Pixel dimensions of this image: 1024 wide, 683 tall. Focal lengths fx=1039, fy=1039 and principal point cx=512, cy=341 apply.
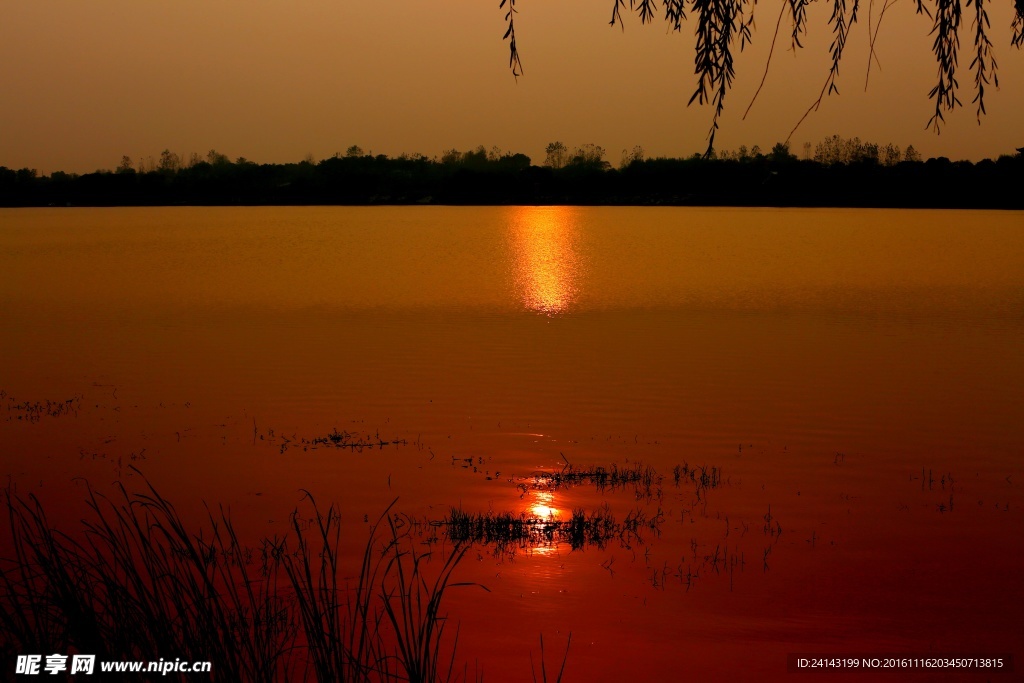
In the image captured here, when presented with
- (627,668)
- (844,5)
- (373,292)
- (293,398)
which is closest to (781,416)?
(293,398)

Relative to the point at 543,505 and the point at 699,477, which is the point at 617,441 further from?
the point at 543,505

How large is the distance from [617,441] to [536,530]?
4262 millimetres

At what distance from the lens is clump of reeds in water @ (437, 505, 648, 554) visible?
9.80 metres

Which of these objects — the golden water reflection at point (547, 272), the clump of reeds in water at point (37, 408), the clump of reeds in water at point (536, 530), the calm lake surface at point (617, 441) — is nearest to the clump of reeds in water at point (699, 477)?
the calm lake surface at point (617, 441)

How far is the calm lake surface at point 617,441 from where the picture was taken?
27.6ft

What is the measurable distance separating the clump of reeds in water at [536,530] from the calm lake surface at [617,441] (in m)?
0.11

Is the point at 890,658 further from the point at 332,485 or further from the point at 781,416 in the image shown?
the point at 781,416

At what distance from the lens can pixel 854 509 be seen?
36.5ft

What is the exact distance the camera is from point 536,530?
10078 mm

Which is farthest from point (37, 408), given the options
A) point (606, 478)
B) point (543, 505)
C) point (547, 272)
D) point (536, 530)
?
point (547, 272)

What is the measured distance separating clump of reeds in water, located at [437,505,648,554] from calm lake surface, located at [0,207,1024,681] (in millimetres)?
113

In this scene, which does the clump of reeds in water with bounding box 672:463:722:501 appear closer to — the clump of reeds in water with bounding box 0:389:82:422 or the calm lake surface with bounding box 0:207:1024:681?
the calm lake surface with bounding box 0:207:1024:681

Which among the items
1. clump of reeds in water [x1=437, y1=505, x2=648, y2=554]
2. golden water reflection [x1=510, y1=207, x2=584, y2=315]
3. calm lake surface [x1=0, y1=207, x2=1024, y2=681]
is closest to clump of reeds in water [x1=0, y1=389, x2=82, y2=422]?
calm lake surface [x1=0, y1=207, x2=1024, y2=681]

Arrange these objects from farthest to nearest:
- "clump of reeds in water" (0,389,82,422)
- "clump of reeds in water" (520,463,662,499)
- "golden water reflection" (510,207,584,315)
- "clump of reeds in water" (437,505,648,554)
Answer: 1. "golden water reflection" (510,207,584,315)
2. "clump of reeds in water" (0,389,82,422)
3. "clump of reeds in water" (520,463,662,499)
4. "clump of reeds in water" (437,505,648,554)
